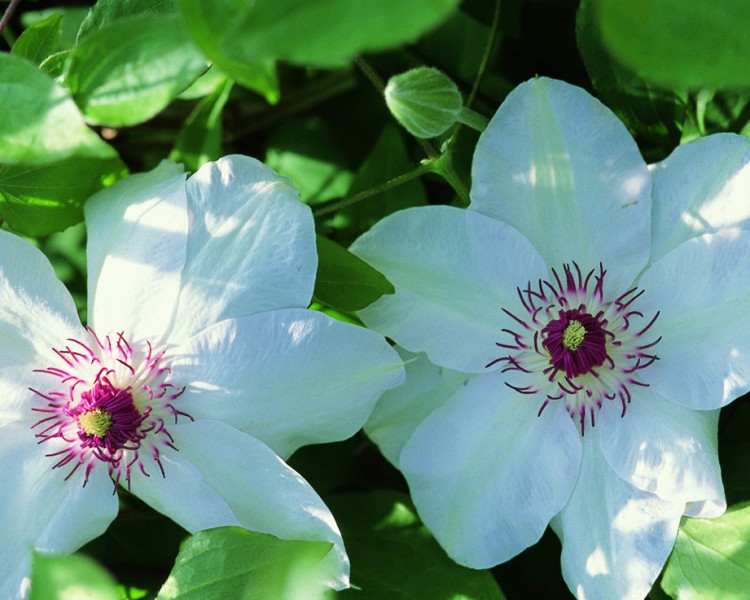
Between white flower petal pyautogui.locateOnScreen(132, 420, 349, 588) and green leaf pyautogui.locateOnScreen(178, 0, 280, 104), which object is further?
white flower petal pyautogui.locateOnScreen(132, 420, 349, 588)

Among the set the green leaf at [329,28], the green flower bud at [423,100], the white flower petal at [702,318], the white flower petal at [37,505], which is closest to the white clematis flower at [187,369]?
the white flower petal at [37,505]

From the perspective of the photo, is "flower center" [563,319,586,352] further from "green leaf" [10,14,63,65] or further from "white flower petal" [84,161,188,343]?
"green leaf" [10,14,63,65]

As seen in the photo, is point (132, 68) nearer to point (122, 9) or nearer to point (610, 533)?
point (122, 9)

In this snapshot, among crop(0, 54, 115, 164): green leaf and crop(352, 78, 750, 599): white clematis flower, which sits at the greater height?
crop(0, 54, 115, 164): green leaf

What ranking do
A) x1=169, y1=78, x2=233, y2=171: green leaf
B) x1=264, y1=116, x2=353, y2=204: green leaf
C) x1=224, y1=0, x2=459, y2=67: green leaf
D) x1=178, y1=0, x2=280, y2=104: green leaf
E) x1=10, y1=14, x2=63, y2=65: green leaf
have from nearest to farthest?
1. x1=224, y1=0, x2=459, y2=67: green leaf
2. x1=178, y1=0, x2=280, y2=104: green leaf
3. x1=10, y1=14, x2=63, y2=65: green leaf
4. x1=169, y1=78, x2=233, y2=171: green leaf
5. x1=264, y1=116, x2=353, y2=204: green leaf

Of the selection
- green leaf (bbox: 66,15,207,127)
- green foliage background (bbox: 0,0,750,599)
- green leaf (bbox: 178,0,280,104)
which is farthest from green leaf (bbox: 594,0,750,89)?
green leaf (bbox: 66,15,207,127)

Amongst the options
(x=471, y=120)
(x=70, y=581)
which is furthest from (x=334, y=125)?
(x=70, y=581)

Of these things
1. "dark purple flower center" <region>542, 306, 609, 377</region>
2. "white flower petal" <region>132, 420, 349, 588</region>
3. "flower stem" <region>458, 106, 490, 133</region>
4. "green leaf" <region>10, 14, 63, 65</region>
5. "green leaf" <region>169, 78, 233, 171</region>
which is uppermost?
"green leaf" <region>10, 14, 63, 65</region>
